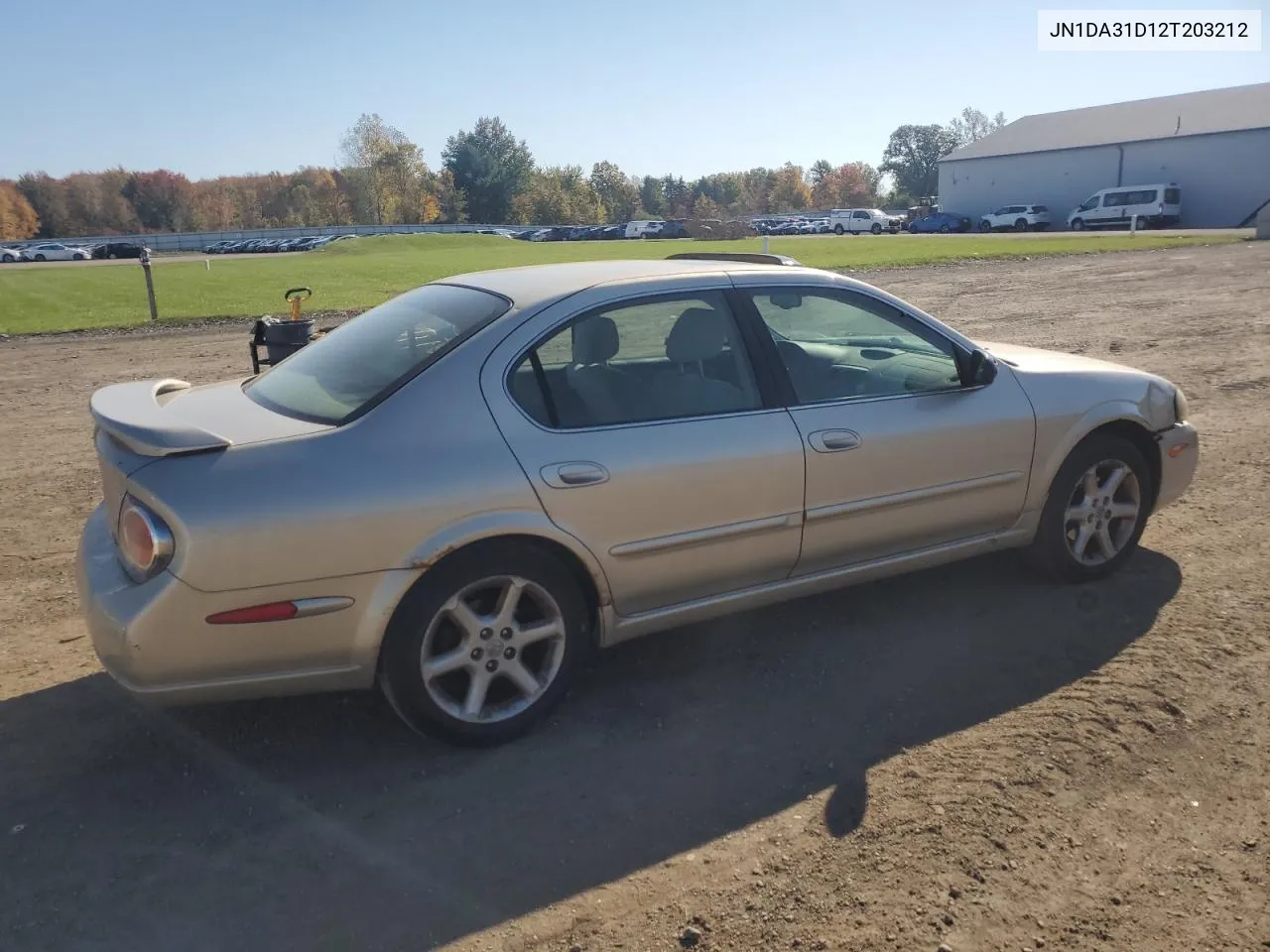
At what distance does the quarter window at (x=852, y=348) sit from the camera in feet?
13.9

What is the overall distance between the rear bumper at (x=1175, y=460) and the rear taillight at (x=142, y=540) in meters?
4.35

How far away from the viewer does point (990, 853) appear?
2959 mm

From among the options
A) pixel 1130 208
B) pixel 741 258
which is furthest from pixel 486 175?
pixel 741 258

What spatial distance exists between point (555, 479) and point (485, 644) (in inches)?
23.9

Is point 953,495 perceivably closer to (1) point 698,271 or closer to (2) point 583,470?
(1) point 698,271

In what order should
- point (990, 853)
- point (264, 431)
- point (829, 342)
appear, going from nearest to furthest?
point (990, 853), point (264, 431), point (829, 342)

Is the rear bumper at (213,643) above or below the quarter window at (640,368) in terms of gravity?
below

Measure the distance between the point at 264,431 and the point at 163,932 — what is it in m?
1.52

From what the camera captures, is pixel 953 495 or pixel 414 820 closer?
pixel 414 820

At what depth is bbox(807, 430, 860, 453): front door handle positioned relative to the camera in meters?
4.05

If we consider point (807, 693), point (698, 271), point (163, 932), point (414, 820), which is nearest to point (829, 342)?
point (698, 271)

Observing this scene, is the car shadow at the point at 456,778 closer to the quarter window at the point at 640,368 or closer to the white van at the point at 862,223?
the quarter window at the point at 640,368

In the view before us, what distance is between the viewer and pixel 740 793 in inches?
130

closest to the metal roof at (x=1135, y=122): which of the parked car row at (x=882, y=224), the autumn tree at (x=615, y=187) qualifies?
the parked car row at (x=882, y=224)
